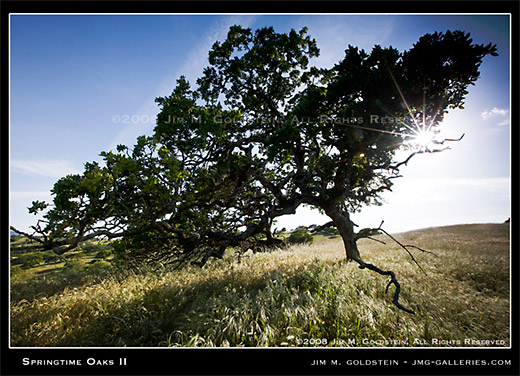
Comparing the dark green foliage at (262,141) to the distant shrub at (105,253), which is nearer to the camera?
the dark green foliage at (262,141)

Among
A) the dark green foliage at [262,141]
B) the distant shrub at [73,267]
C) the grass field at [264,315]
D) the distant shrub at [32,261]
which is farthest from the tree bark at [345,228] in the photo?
the distant shrub at [32,261]

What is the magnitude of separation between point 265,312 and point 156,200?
4.27 meters

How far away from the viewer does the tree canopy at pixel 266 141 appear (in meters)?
4.70

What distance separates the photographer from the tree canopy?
4699mm

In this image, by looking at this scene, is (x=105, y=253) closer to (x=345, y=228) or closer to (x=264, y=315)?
(x=264, y=315)

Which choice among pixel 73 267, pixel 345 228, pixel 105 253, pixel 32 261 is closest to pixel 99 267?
pixel 73 267

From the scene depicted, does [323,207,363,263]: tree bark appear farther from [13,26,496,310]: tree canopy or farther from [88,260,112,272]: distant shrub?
[88,260,112,272]: distant shrub

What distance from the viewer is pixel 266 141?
7809mm

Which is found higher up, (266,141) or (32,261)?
(266,141)

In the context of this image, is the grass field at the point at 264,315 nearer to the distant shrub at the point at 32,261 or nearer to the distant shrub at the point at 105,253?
the distant shrub at the point at 105,253

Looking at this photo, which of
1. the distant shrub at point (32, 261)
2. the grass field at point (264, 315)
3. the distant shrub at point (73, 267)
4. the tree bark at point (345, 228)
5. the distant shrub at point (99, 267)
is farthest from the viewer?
the distant shrub at point (73, 267)

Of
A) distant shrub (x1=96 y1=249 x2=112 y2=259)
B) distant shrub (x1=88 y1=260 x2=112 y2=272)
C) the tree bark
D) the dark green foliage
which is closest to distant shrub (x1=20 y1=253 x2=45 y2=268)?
distant shrub (x1=88 y1=260 x2=112 y2=272)

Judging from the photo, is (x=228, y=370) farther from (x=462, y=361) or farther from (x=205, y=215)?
(x=205, y=215)

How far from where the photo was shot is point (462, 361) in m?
2.85
